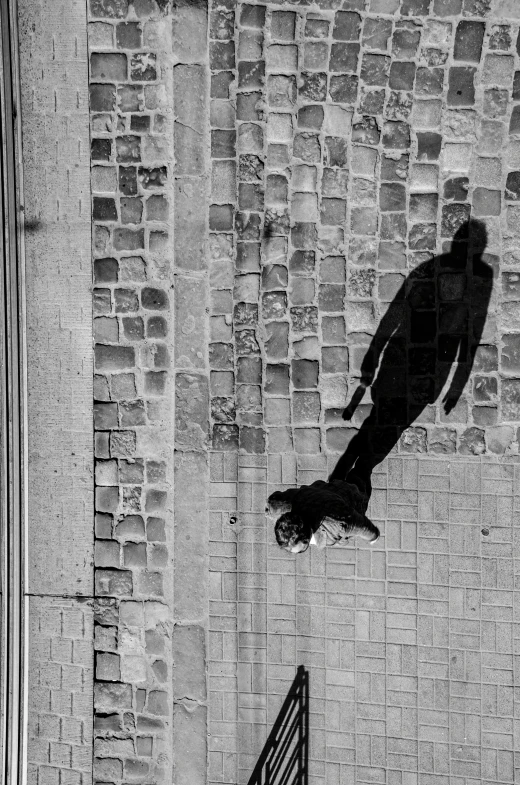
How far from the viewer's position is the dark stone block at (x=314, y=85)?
19.4 feet

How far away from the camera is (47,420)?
6.21 m

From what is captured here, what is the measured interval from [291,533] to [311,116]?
3.70 metres

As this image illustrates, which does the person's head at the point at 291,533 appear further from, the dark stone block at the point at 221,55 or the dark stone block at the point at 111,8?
the dark stone block at the point at 111,8

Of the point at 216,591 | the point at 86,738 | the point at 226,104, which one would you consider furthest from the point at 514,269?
the point at 86,738

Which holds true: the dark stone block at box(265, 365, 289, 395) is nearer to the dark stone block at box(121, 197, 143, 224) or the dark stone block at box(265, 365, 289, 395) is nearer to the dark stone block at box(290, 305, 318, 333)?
the dark stone block at box(290, 305, 318, 333)

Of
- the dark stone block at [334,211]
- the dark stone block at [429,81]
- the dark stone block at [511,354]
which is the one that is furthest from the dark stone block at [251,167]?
the dark stone block at [511,354]

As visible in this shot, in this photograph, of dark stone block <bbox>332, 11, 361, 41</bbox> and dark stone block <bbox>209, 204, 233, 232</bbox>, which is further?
dark stone block <bbox>209, 204, 233, 232</bbox>

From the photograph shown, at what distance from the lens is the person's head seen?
4250 millimetres

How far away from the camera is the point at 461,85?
229 inches

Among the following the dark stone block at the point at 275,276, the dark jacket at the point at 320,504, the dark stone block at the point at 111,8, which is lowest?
the dark jacket at the point at 320,504

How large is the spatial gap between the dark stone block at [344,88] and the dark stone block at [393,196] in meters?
0.80

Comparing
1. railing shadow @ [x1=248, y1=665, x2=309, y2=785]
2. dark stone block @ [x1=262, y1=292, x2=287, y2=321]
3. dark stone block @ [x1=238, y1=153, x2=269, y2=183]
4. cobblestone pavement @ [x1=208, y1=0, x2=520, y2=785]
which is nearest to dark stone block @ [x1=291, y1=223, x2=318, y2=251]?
cobblestone pavement @ [x1=208, y1=0, x2=520, y2=785]

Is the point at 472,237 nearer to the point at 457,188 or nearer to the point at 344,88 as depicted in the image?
the point at 457,188

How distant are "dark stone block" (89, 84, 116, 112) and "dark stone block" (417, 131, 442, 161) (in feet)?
8.94
